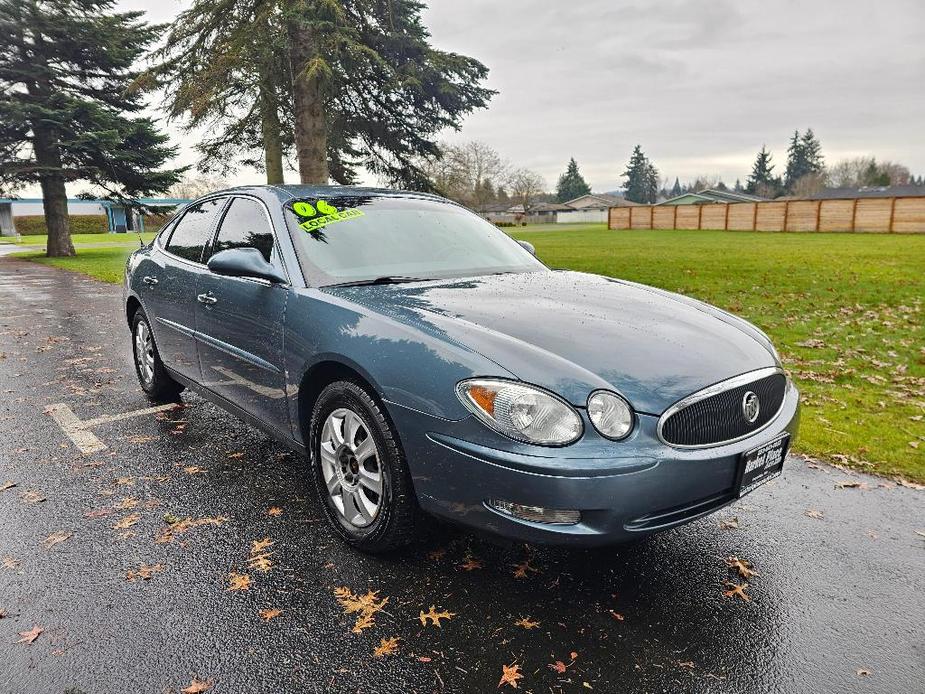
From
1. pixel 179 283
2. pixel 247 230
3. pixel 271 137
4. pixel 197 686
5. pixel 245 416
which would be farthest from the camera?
pixel 271 137

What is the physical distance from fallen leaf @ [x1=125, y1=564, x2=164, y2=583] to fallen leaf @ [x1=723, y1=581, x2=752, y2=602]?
2501 millimetres

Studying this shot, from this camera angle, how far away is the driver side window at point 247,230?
3706mm

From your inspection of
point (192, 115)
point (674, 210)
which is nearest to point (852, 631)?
point (192, 115)

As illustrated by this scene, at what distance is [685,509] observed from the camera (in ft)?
8.09

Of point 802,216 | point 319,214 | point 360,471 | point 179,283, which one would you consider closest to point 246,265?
point 319,214

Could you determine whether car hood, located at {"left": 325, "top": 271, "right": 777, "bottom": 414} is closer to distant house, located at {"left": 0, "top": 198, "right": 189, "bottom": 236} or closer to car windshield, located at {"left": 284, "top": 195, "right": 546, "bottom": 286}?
car windshield, located at {"left": 284, "top": 195, "right": 546, "bottom": 286}

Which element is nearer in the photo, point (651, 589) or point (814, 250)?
point (651, 589)

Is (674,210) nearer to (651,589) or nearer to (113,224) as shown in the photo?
(651,589)

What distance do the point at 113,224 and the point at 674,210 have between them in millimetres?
55593

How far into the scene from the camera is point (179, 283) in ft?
15.0

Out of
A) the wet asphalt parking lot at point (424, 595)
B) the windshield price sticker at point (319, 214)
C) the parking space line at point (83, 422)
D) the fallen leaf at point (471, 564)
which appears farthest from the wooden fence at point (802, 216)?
the fallen leaf at point (471, 564)

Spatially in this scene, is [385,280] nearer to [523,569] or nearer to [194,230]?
[523,569]

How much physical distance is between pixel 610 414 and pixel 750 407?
2.39 feet

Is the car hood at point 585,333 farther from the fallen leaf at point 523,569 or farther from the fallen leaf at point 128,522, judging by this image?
the fallen leaf at point 128,522
